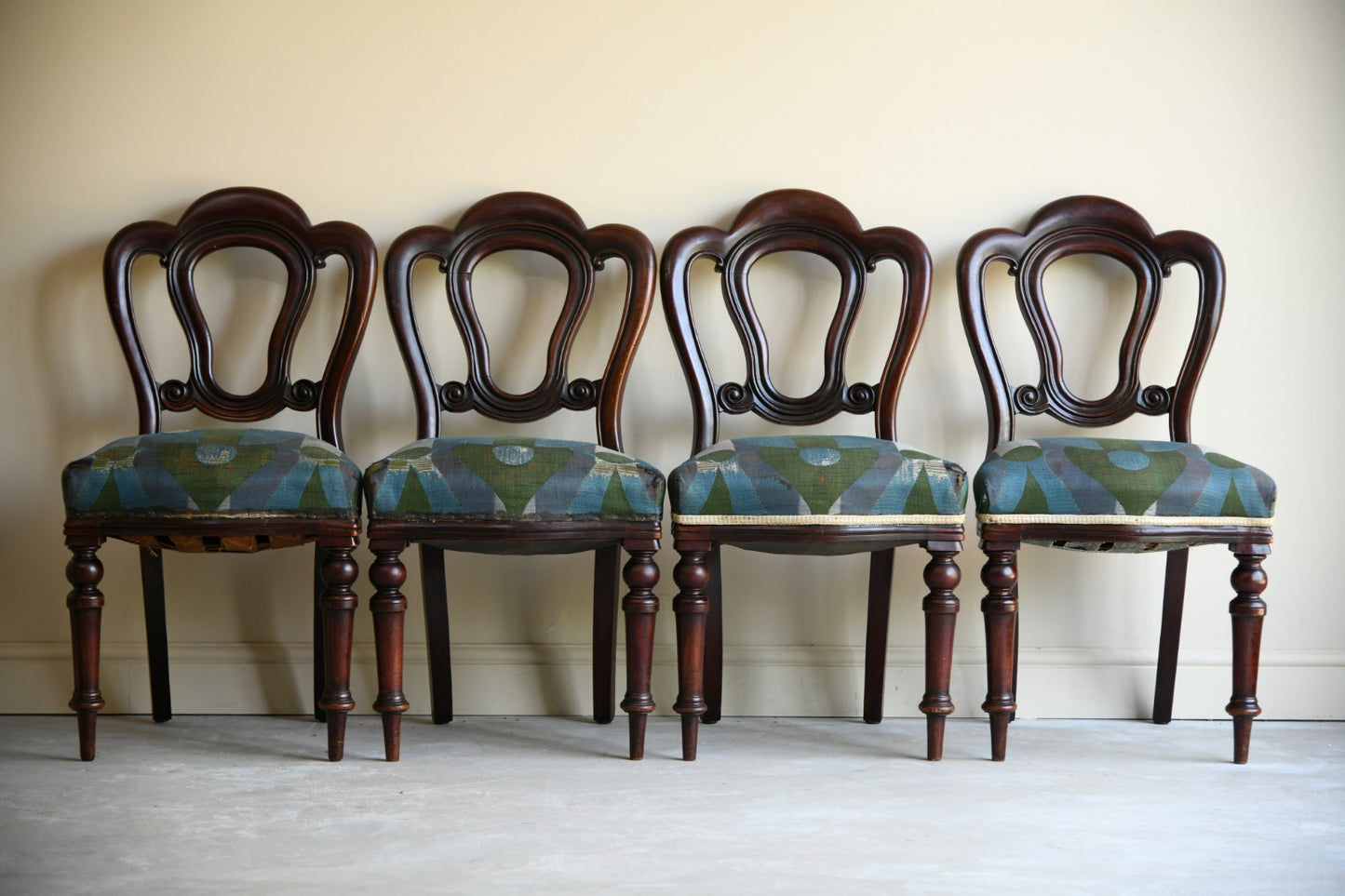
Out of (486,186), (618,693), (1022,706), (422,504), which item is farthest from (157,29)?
(1022,706)

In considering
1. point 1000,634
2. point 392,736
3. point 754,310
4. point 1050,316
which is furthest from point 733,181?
point 392,736

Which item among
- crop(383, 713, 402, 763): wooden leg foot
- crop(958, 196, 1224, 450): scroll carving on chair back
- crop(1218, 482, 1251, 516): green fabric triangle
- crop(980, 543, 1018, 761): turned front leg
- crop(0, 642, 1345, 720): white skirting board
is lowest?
crop(0, 642, 1345, 720): white skirting board

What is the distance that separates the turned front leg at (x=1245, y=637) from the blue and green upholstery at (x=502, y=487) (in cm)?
104

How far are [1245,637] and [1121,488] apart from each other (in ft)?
1.21

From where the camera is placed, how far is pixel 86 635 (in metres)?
1.94

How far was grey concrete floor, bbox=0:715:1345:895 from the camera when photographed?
136 centimetres

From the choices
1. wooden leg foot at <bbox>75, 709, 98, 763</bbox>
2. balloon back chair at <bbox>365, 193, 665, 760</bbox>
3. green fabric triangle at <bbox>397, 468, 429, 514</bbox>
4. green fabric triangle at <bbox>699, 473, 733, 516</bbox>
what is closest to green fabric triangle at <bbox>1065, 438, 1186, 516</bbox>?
green fabric triangle at <bbox>699, 473, 733, 516</bbox>

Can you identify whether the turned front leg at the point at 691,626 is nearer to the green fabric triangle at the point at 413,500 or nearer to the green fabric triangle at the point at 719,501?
the green fabric triangle at the point at 719,501

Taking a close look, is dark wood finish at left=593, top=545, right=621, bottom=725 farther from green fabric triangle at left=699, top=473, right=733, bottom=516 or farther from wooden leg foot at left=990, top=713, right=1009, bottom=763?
wooden leg foot at left=990, top=713, right=1009, bottom=763

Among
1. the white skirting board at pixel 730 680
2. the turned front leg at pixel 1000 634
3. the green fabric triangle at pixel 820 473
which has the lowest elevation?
the white skirting board at pixel 730 680

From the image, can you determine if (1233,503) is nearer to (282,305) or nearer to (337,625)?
(337,625)

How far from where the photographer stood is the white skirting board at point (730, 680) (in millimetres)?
2398

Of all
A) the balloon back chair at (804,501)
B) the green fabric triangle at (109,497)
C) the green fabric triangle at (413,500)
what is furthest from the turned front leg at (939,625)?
the green fabric triangle at (109,497)

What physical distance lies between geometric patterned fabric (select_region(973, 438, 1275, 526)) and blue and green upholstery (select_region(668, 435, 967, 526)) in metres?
0.09
